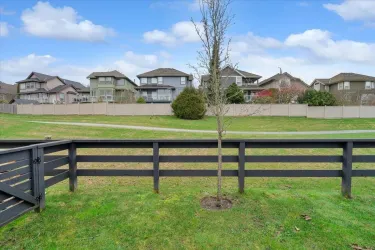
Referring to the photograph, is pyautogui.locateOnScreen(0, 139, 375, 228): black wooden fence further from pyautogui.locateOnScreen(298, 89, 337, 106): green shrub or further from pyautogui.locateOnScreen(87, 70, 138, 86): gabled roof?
pyautogui.locateOnScreen(87, 70, 138, 86): gabled roof

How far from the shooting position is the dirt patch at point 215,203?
12.0ft

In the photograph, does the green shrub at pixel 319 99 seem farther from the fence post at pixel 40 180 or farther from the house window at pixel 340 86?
the fence post at pixel 40 180

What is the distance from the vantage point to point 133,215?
3.36m

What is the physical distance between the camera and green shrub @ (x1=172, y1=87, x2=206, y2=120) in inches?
930

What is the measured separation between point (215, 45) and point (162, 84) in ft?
137

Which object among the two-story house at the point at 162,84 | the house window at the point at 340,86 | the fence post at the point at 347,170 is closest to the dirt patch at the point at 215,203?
the fence post at the point at 347,170

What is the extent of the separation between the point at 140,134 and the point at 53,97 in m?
42.1

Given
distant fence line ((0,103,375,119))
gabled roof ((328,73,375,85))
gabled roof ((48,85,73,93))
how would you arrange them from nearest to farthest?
distant fence line ((0,103,375,119)), gabled roof ((328,73,375,85)), gabled roof ((48,85,73,93))

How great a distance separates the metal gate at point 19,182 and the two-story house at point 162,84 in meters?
39.7

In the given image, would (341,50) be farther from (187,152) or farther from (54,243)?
(54,243)

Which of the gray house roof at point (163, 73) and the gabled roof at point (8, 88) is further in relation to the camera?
the gabled roof at point (8, 88)

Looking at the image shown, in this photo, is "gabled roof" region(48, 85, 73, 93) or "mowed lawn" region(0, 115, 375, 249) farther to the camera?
"gabled roof" region(48, 85, 73, 93)

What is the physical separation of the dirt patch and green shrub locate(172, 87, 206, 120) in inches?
773

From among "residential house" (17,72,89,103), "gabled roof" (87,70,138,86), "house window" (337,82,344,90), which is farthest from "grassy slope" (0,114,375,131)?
"residential house" (17,72,89,103)
